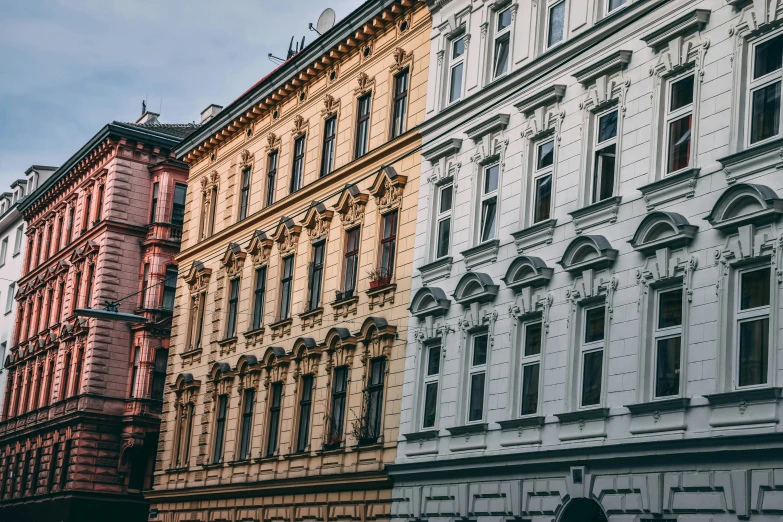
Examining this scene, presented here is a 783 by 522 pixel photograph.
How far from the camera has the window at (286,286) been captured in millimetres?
35844

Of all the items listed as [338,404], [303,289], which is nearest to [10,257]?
[303,289]

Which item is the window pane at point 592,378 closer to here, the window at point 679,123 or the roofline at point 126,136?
the window at point 679,123

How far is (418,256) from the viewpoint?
29.4 metres

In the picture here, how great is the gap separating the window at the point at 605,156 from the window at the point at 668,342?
285 centimetres

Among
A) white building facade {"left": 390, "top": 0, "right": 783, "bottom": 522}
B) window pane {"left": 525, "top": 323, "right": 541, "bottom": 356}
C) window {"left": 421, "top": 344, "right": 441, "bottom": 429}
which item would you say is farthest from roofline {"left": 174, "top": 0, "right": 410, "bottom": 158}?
window pane {"left": 525, "top": 323, "right": 541, "bottom": 356}

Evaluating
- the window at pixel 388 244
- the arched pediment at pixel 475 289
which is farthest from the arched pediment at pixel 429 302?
the window at pixel 388 244

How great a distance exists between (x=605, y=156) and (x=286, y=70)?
16.8 m

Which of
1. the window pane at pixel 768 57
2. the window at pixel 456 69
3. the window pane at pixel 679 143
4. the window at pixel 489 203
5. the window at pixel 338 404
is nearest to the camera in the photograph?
the window pane at pixel 768 57

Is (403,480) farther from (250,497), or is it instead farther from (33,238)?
(33,238)

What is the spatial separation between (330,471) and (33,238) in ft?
129

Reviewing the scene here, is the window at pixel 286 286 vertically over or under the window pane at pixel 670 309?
over

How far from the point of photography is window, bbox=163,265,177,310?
5309 cm

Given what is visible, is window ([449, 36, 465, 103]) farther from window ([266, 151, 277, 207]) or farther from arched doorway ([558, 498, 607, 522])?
arched doorway ([558, 498, 607, 522])

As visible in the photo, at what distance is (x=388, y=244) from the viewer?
31156 millimetres
